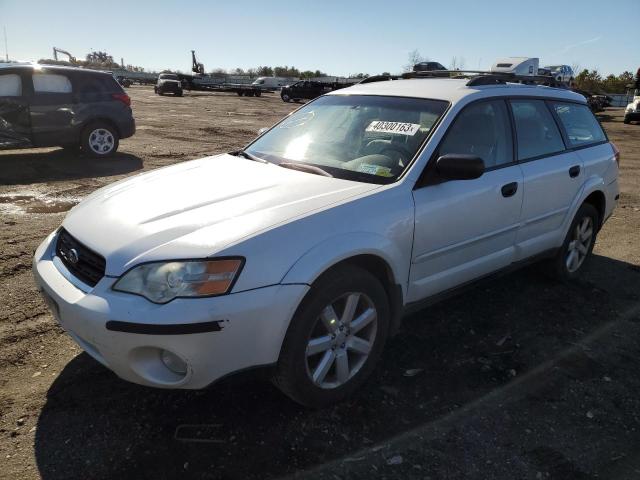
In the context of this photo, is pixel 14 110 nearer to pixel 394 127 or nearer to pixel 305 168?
pixel 305 168

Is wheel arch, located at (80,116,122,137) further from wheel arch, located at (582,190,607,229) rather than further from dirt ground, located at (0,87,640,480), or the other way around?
wheel arch, located at (582,190,607,229)

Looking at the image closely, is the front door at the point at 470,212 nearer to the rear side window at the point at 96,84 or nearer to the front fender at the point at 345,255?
the front fender at the point at 345,255

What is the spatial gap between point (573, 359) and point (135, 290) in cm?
280

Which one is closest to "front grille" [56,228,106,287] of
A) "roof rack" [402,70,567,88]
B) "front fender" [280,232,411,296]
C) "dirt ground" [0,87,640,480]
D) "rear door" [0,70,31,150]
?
"dirt ground" [0,87,640,480]

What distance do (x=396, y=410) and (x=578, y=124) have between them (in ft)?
10.5

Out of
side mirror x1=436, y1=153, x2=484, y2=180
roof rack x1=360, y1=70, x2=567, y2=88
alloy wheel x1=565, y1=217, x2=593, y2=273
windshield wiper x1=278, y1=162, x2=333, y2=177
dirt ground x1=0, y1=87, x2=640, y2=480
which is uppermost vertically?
roof rack x1=360, y1=70, x2=567, y2=88

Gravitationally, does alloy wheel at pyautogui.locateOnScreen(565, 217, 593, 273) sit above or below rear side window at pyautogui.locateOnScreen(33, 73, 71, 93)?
below

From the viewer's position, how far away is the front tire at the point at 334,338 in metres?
2.44

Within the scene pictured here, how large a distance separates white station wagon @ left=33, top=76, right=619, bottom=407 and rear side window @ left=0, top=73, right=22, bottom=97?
21.5ft

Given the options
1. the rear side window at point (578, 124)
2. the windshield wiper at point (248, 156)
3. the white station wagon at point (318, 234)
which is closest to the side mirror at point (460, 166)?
the white station wagon at point (318, 234)

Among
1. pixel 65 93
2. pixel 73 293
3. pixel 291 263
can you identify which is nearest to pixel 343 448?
pixel 291 263

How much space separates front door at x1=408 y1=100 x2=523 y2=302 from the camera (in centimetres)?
301

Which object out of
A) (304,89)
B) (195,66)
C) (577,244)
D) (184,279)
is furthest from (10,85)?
(195,66)

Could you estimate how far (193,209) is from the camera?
2.67 metres
